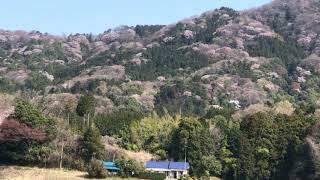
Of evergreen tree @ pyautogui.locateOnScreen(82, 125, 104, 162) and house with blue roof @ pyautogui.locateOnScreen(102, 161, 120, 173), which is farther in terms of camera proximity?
evergreen tree @ pyautogui.locateOnScreen(82, 125, 104, 162)

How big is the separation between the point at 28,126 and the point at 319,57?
60.4 m

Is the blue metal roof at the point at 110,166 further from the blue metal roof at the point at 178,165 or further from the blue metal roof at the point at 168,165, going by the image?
the blue metal roof at the point at 178,165

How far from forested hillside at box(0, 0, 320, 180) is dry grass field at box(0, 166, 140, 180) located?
1.53 m

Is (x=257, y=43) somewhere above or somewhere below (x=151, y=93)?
above

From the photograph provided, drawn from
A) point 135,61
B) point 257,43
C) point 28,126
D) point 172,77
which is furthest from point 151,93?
point 28,126

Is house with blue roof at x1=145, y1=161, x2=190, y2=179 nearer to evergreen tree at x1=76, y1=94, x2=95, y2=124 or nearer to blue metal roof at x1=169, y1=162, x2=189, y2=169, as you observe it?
blue metal roof at x1=169, y1=162, x2=189, y2=169

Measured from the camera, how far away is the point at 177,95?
3248 inches

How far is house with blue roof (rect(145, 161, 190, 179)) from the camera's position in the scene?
2067 inches

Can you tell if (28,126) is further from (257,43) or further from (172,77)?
(257,43)

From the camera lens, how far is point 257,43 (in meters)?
105

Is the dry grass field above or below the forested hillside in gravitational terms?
below

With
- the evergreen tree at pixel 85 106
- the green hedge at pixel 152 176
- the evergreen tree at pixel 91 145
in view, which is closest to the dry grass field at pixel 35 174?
the evergreen tree at pixel 91 145

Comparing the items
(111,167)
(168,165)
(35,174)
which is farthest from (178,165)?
(35,174)

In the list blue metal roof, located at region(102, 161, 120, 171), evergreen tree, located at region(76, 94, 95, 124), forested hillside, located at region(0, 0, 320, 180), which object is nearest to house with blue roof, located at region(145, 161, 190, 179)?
forested hillside, located at region(0, 0, 320, 180)
